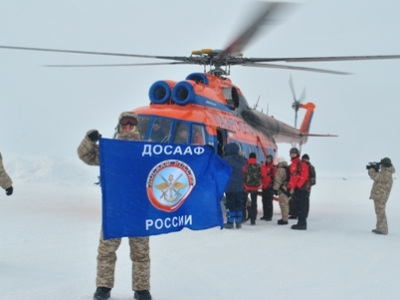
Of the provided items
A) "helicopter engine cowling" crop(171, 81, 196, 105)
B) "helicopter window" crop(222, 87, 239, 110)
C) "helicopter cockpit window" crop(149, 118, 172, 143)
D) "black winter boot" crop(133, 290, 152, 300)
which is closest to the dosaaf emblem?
"black winter boot" crop(133, 290, 152, 300)

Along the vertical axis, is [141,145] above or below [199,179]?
above

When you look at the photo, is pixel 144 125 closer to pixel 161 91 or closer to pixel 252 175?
pixel 161 91

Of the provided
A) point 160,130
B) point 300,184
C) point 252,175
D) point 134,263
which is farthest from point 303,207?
point 134,263

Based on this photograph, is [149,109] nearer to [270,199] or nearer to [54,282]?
[270,199]

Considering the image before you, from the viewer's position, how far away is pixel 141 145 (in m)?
4.48

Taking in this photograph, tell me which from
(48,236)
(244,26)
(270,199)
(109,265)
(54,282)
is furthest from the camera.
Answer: (270,199)

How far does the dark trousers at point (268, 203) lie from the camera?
445 inches

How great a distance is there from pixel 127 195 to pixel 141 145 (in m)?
0.48

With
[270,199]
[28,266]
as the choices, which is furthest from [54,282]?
[270,199]

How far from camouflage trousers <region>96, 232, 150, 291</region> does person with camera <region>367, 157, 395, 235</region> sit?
20.3 ft

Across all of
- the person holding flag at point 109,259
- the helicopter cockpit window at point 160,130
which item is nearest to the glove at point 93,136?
the person holding flag at point 109,259

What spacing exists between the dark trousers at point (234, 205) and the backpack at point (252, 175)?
0.94 m

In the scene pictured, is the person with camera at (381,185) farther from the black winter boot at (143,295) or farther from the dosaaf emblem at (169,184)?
the black winter boot at (143,295)

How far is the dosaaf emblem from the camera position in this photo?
4.53m
